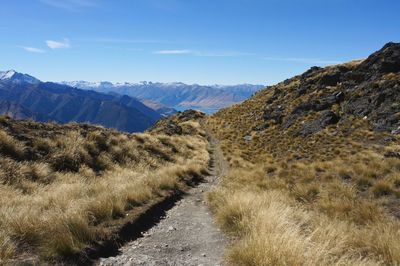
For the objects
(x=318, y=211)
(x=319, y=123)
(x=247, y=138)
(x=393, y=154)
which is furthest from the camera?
(x=247, y=138)

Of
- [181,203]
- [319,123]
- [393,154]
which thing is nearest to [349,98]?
[319,123]

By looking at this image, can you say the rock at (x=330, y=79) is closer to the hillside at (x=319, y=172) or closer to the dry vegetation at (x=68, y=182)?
the hillside at (x=319, y=172)

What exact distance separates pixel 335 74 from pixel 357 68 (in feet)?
15.8

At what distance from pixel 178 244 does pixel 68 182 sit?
310 inches

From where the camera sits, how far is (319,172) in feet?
72.2

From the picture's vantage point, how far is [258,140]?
164 feet

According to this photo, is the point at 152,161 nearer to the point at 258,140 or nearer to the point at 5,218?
the point at 5,218

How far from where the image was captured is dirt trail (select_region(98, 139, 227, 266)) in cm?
735

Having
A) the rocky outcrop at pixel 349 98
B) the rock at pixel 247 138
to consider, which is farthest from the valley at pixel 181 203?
the rock at pixel 247 138

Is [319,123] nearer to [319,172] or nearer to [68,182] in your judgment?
[319,172]

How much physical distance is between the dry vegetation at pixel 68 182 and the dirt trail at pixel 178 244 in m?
0.89

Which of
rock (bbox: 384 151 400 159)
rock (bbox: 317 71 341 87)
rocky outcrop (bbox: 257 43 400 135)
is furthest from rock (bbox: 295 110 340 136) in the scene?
rock (bbox: 384 151 400 159)

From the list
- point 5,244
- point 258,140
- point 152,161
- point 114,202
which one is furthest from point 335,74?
point 5,244

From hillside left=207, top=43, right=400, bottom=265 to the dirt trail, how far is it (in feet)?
1.75
